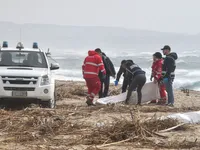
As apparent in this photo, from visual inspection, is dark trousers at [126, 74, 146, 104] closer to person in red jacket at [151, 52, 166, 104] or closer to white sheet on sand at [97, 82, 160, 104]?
white sheet on sand at [97, 82, 160, 104]

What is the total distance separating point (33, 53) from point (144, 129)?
5780 mm

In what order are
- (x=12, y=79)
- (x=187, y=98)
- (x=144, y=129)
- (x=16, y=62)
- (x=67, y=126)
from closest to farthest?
(x=144, y=129)
(x=67, y=126)
(x=12, y=79)
(x=16, y=62)
(x=187, y=98)

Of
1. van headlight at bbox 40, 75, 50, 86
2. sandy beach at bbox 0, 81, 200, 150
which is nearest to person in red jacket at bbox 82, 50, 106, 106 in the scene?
van headlight at bbox 40, 75, 50, 86

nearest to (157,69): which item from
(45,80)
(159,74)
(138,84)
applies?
(159,74)

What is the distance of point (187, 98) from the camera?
17.6 meters

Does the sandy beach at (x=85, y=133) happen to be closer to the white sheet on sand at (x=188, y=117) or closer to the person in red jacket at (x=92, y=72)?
the white sheet on sand at (x=188, y=117)

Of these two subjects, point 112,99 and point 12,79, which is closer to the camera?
point 12,79

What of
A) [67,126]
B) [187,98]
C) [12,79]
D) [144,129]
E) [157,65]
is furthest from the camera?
[187,98]

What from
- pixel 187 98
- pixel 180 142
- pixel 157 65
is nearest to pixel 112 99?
pixel 157 65

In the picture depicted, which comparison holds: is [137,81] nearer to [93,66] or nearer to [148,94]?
[148,94]

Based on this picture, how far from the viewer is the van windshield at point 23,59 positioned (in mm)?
12969

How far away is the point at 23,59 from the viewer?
43.2ft

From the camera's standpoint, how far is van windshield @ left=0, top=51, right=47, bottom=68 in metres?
13.0

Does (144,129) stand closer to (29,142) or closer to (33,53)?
(29,142)
